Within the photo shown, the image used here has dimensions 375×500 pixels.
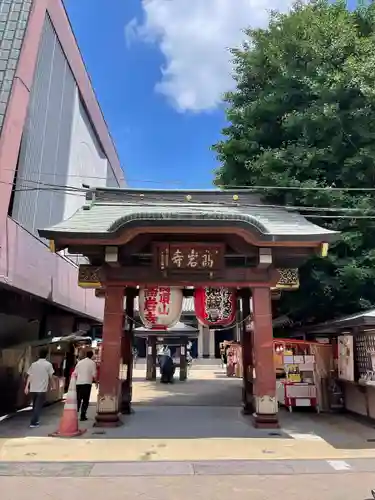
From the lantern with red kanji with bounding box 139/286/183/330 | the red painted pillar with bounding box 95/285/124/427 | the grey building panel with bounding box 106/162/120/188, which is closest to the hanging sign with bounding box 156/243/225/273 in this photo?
the lantern with red kanji with bounding box 139/286/183/330

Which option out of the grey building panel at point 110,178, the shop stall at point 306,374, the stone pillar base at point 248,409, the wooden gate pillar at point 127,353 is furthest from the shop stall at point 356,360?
the grey building panel at point 110,178

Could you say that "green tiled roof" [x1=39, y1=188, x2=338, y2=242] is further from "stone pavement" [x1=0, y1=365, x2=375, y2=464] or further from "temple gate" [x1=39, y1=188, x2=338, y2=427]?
"stone pavement" [x1=0, y1=365, x2=375, y2=464]

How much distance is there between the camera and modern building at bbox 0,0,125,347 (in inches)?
485

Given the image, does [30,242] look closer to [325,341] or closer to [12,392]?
[12,392]

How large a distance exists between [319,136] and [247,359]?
7.61 meters

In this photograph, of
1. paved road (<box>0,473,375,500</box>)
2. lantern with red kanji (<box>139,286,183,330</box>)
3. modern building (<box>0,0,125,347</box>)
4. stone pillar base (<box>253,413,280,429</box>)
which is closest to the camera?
paved road (<box>0,473,375,500</box>)

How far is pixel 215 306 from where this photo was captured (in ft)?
40.8

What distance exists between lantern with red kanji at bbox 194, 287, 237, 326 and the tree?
292 centimetres

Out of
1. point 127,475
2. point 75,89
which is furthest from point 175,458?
point 75,89

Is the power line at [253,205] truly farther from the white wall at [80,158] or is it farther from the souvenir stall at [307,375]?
the souvenir stall at [307,375]

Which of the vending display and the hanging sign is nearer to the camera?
the hanging sign

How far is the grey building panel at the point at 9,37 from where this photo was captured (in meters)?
12.6

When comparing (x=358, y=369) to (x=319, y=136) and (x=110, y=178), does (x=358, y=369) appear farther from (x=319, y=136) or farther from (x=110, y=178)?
(x=110, y=178)

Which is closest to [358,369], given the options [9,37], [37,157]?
[37,157]
